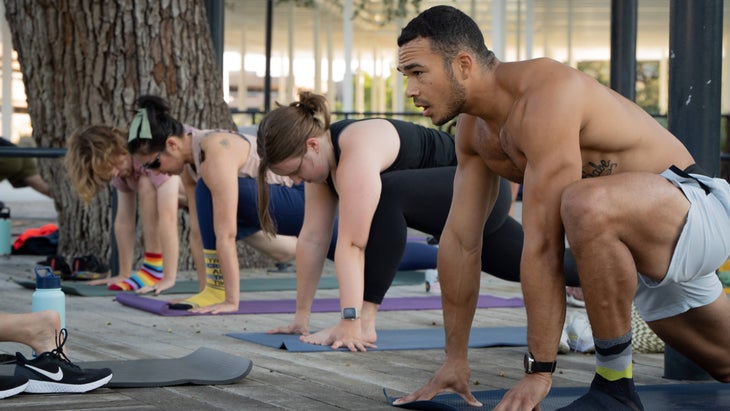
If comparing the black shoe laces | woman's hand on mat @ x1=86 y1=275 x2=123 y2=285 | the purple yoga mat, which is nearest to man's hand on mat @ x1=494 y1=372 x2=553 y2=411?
the black shoe laces

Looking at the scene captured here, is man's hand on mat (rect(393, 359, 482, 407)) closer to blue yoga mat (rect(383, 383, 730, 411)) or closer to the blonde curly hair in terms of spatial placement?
blue yoga mat (rect(383, 383, 730, 411))

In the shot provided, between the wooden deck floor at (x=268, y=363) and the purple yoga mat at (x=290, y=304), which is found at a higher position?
the wooden deck floor at (x=268, y=363)

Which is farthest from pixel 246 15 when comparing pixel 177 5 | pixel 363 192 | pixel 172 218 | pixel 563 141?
pixel 563 141

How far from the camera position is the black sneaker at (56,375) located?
11.4ft

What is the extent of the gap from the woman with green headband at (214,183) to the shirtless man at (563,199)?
2.21m

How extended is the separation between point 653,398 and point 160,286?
362 cm

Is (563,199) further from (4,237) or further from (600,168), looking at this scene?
(4,237)

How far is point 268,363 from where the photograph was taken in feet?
13.6

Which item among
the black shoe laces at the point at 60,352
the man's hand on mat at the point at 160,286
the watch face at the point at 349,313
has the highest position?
the black shoe laces at the point at 60,352

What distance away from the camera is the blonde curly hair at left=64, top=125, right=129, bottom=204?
6.23 metres

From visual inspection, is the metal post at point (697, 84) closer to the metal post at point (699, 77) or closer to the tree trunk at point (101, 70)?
the metal post at point (699, 77)

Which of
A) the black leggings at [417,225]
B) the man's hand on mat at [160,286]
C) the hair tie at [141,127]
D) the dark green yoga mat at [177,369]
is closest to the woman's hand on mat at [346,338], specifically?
the black leggings at [417,225]

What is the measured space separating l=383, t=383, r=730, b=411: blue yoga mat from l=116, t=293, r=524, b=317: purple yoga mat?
7.63ft

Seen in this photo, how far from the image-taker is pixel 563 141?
9.73ft
